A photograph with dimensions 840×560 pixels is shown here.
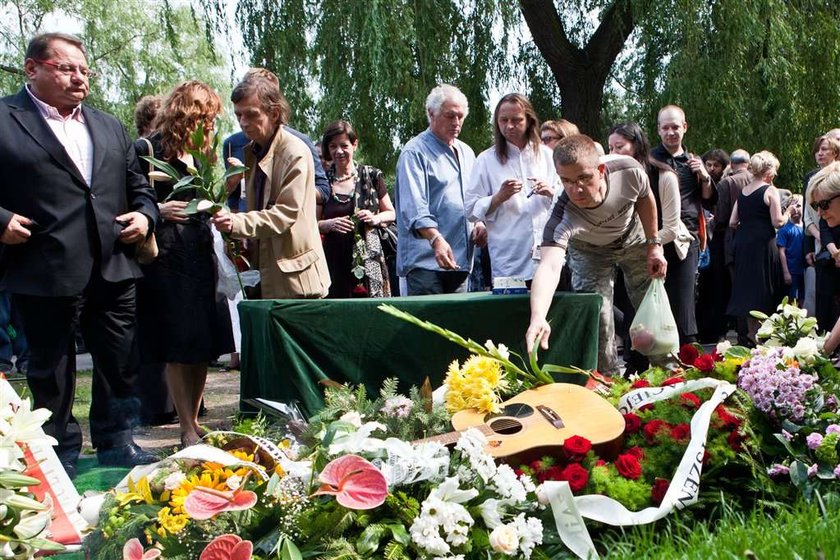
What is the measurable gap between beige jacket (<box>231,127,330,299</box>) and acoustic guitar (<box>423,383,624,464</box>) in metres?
1.58

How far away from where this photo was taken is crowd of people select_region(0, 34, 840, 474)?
13.7 ft

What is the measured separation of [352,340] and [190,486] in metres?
1.86

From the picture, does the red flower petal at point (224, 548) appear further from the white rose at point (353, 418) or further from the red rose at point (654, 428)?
the red rose at point (654, 428)

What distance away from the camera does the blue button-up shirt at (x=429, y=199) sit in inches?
212

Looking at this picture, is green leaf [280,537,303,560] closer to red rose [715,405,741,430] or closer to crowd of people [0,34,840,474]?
red rose [715,405,741,430]

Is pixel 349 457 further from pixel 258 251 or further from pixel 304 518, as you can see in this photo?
pixel 258 251

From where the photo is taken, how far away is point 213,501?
2271 mm

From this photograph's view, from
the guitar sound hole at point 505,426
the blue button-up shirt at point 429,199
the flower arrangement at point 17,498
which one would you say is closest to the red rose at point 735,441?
the guitar sound hole at point 505,426

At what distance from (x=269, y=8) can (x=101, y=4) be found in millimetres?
8345

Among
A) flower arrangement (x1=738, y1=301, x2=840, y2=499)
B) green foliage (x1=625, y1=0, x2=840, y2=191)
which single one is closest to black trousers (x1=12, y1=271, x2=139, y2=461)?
flower arrangement (x1=738, y1=301, x2=840, y2=499)

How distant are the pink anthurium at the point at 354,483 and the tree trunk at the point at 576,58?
34.1 feet

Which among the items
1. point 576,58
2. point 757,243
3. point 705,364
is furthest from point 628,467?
point 576,58

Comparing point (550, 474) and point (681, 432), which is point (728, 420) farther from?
point (550, 474)

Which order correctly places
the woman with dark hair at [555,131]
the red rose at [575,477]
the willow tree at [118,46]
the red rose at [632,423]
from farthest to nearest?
the willow tree at [118,46] → the woman with dark hair at [555,131] → the red rose at [632,423] → the red rose at [575,477]
